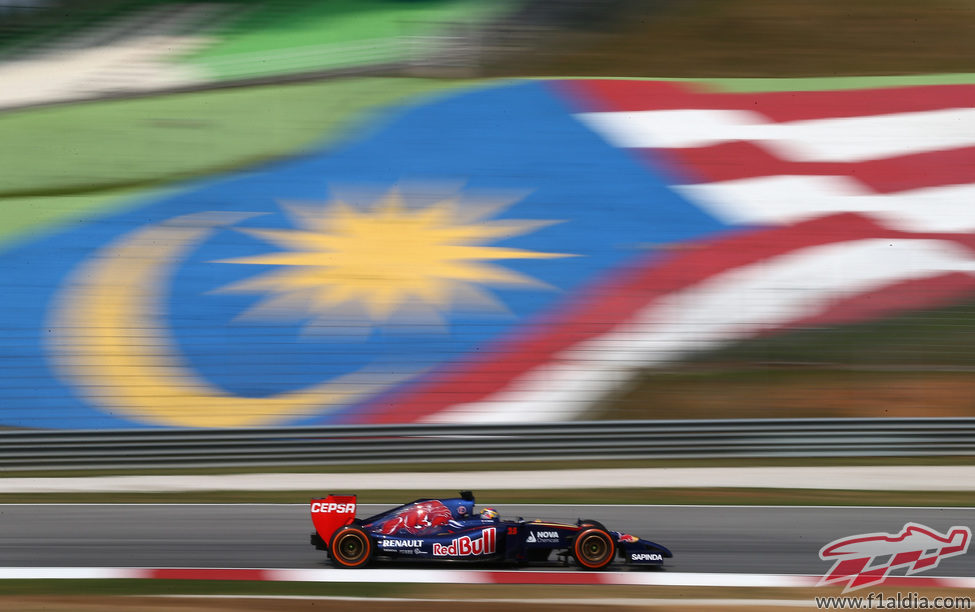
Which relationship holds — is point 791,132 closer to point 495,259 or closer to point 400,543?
point 495,259

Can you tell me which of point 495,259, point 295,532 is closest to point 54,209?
point 495,259

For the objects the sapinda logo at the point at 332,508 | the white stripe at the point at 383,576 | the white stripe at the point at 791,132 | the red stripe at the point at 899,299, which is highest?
the white stripe at the point at 791,132

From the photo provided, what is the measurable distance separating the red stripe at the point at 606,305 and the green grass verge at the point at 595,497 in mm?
2259

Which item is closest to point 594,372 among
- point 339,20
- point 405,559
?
point 405,559

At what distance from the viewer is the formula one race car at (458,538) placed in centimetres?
780

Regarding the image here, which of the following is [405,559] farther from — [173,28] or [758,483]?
[173,28]

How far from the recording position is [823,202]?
1558 cm

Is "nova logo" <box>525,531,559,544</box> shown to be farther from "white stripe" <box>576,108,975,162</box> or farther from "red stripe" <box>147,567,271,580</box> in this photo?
"white stripe" <box>576,108,975,162</box>

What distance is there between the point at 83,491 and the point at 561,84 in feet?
32.7

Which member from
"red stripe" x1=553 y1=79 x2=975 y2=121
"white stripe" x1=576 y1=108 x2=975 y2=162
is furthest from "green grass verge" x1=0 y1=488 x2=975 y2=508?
"red stripe" x1=553 y1=79 x2=975 y2=121

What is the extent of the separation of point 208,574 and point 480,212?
28.2ft

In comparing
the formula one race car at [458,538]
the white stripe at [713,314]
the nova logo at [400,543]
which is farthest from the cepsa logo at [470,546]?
the white stripe at [713,314]

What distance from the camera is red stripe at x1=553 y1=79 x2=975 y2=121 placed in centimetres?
1652

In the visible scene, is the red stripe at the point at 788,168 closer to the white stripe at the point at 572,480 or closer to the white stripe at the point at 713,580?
the white stripe at the point at 572,480
